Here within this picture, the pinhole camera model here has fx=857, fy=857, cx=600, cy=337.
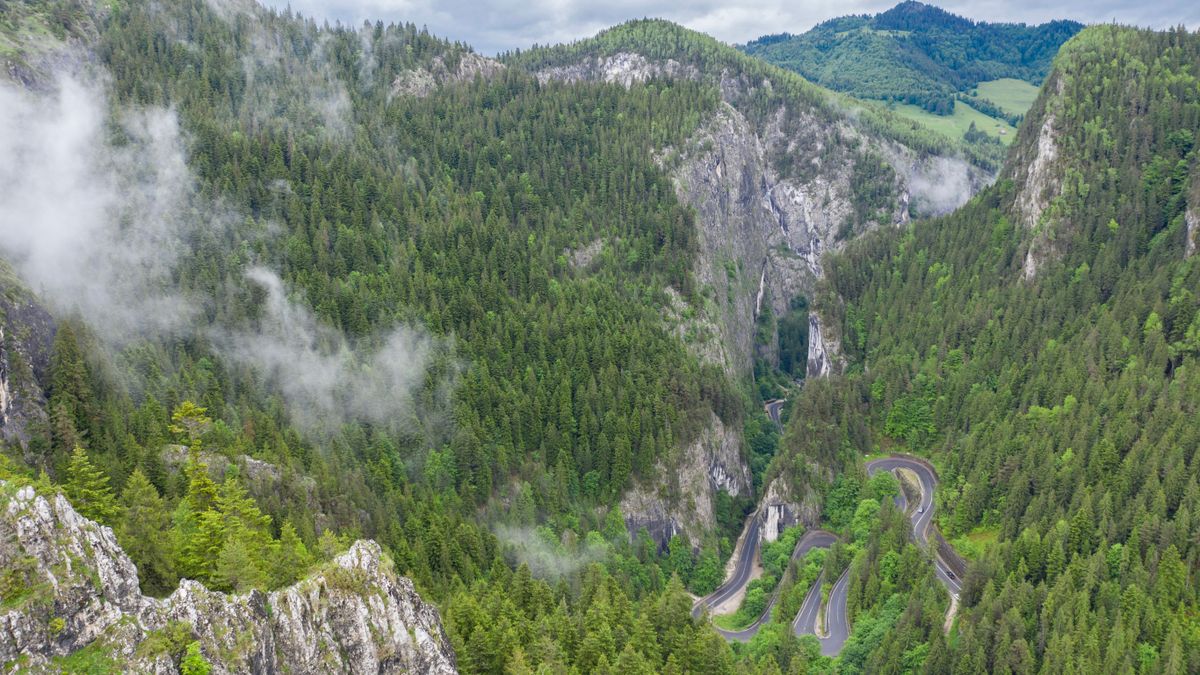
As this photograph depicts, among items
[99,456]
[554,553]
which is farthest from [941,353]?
[99,456]

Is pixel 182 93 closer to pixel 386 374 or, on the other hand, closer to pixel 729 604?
pixel 386 374

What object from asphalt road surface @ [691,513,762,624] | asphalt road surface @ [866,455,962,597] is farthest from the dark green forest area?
asphalt road surface @ [866,455,962,597]

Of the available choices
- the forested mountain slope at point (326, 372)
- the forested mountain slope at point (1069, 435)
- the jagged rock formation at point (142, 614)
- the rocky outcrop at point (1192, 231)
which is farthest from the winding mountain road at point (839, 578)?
the jagged rock formation at point (142, 614)

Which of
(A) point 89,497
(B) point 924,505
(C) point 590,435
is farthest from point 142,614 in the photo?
(B) point 924,505

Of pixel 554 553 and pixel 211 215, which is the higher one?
pixel 211 215

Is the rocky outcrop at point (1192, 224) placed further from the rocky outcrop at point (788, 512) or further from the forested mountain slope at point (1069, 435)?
the rocky outcrop at point (788, 512)

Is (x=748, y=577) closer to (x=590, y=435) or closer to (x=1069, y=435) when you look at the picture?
(x=590, y=435)
